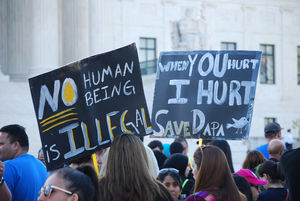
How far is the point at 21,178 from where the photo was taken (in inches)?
227

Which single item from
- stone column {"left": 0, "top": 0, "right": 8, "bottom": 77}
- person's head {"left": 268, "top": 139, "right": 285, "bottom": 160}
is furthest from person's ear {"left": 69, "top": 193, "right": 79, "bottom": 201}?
stone column {"left": 0, "top": 0, "right": 8, "bottom": 77}

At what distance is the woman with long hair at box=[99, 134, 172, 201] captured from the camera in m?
5.00

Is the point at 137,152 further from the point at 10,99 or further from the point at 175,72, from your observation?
the point at 10,99

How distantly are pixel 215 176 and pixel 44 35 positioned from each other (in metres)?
17.5

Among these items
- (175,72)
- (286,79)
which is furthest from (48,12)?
(286,79)

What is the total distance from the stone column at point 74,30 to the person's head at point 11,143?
18.1 meters

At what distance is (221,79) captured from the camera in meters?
8.73

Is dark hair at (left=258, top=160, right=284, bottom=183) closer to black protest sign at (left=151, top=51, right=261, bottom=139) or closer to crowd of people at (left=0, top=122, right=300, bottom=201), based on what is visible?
crowd of people at (left=0, top=122, right=300, bottom=201)

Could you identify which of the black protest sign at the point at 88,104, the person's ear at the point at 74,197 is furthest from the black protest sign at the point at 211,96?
the person's ear at the point at 74,197

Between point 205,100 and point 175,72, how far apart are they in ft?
1.71

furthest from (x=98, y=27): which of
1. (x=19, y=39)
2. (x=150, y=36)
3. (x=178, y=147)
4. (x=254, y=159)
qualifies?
(x=254, y=159)

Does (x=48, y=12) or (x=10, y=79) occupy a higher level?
(x=48, y=12)

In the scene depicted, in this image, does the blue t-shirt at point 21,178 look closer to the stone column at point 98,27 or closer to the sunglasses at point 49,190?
the sunglasses at point 49,190

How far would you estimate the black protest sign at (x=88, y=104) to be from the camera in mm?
6016
